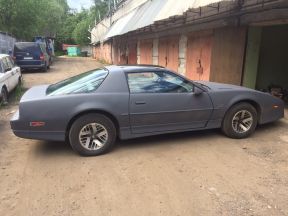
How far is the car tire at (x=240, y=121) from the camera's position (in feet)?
18.3

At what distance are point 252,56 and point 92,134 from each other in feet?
20.4

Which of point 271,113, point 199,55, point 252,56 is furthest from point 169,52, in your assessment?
point 271,113

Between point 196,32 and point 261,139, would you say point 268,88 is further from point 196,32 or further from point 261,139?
point 261,139

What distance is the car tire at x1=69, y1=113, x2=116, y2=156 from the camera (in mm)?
4793

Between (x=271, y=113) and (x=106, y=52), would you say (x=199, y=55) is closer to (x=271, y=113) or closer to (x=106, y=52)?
(x=271, y=113)

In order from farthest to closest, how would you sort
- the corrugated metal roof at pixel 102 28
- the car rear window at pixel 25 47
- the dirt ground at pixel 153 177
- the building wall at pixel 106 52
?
1. the corrugated metal roof at pixel 102 28
2. the building wall at pixel 106 52
3. the car rear window at pixel 25 47
4. the dirt ground at pixel 153 177

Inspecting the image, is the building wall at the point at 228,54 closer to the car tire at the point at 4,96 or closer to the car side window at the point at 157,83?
the car side window at the point at 157,83

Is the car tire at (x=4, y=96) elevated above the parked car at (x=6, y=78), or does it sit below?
below

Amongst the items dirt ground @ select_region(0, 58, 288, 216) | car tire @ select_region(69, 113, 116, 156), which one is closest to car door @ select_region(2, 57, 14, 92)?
dirt ground @ select_region(0, 58, 288, 216)

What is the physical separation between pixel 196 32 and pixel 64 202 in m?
8.17

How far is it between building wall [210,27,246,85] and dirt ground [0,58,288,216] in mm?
3794

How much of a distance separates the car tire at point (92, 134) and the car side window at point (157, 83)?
0.72 m

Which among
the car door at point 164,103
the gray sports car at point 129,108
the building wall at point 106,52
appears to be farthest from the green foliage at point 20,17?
the car door at point 164,103

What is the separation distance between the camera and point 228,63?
922cm
